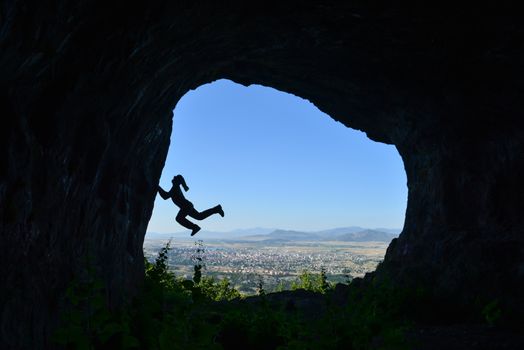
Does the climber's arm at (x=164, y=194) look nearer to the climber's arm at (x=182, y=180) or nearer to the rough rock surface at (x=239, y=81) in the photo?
the climber's arm at (x=182, y=180)

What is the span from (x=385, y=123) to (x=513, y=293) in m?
8.96

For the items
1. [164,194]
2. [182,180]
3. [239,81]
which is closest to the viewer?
[182,180]

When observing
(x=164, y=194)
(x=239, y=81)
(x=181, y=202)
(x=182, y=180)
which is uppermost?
(x=239, y=81)

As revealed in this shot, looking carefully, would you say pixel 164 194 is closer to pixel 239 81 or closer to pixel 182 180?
pixel 182 180

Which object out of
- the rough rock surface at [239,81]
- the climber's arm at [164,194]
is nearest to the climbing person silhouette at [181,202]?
the climber's arm at [164,194]

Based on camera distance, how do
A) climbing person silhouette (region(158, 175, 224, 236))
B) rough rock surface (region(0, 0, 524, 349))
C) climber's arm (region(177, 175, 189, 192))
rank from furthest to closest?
climbing person silhouette (region(158, 175, 224, 236)), climber's arm (region(177, 175, 189, 192)), rough rock surface (region(0, 0, 524, 349))

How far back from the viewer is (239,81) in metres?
16.1

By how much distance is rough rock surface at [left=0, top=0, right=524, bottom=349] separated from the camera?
3990 millimetres

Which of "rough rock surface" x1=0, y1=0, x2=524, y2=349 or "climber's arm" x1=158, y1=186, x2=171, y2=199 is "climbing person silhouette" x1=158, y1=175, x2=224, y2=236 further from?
"rough rock surface" x1=0, y1=0, x2=524, y2=349

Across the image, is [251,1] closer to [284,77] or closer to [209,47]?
[209,47]

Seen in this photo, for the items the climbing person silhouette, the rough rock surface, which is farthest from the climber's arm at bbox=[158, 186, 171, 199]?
the rough rock surface

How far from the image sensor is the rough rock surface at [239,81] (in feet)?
13.1

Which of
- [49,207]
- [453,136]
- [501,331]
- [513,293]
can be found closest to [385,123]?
[453,136]

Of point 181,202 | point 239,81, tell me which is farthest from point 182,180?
point 239,81
